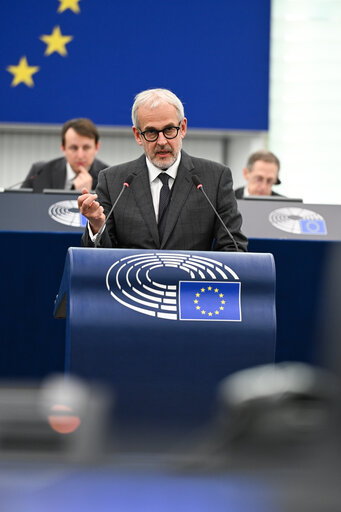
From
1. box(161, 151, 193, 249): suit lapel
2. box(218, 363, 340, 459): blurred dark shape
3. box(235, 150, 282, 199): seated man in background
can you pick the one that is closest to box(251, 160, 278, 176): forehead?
box(235, 150, 282, 199): seated man in background

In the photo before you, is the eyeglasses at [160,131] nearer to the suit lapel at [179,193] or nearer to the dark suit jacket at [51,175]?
the suit lapel at [179,193]

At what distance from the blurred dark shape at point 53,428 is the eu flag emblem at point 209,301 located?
1.57m

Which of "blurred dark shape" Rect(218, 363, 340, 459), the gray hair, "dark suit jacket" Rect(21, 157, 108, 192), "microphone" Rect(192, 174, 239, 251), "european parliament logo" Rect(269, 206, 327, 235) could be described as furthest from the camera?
"dark suit jacket" Rect(21, 157, 108, 192)

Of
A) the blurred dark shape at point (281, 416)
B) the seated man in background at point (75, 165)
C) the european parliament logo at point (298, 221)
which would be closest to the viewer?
the blurred dark shape at point (281, 416)

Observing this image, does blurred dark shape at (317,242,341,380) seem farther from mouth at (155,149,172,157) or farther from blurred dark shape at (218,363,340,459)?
mouth at (155,149,172,157)

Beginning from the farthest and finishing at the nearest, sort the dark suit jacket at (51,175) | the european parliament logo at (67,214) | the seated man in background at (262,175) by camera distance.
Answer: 1. the seated man in background at (262,175)
2. the dark suit jacket at (51,175)
3. the european parliament logo at (67,214)

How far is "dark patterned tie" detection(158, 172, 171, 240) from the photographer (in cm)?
251

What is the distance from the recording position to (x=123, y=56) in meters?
8.05

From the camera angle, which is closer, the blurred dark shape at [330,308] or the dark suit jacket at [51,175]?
the blurred dark shape at [330,308]

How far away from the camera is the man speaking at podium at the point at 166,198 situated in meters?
2.47

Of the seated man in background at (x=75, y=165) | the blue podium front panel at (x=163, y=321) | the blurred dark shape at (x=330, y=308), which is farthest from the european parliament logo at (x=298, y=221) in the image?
the blurred dark shape at (x=330, y=308)

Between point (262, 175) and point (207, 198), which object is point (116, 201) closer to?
point (207, 198)

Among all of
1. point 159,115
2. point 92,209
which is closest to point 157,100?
point 159,115

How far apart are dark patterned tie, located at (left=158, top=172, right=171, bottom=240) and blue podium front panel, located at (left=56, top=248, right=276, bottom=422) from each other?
446 mm
